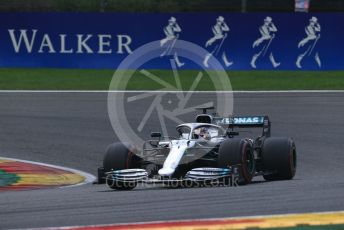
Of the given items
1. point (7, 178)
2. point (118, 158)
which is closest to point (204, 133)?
point (118, 158)

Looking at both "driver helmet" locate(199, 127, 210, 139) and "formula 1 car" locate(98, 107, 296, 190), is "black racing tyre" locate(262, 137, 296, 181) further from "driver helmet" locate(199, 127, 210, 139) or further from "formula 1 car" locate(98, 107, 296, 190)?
"driver helmet" locate(199, 127, 210, 139)

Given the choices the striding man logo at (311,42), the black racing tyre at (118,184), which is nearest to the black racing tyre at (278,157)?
the black racing tyre at (118,184)

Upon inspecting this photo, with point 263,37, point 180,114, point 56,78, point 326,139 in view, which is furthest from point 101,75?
point 326,139

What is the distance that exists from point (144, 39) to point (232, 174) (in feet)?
58.7

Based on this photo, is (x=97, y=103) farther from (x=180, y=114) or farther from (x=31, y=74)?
(x=31, y=74)

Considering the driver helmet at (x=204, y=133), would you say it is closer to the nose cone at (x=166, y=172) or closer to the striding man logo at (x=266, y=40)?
the nose cone at (x=166, y=172)

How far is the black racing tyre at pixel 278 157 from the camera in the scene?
43.3 feet

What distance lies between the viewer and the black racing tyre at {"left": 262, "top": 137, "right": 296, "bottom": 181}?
13.2m

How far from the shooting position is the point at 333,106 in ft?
71.5

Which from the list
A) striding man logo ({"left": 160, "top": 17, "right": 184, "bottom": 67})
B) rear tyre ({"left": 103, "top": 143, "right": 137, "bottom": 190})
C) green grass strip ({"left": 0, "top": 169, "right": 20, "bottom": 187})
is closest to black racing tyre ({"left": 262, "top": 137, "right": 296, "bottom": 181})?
rear tyre ({"left": 103, "top": 143, "right": 137, "bottom": 190})

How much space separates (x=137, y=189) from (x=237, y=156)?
1.40 meters

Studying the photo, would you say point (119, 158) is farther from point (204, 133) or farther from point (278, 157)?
point (278, 157)

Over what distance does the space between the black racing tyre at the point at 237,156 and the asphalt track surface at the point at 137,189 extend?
41cm

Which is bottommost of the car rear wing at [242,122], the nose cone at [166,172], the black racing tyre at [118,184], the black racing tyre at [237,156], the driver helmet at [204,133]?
the black racing tyre at [118,184]
